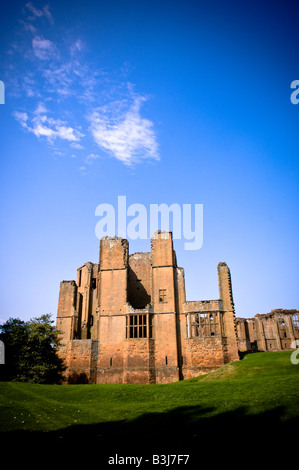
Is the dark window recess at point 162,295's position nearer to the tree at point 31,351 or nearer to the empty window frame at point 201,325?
the empty window frame at point 201,325

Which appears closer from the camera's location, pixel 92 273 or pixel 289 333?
pixel 92 273

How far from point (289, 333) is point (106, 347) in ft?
151

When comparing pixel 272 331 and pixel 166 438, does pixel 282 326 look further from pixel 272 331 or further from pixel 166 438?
pixel 166 438

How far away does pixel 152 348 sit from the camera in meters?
32.8

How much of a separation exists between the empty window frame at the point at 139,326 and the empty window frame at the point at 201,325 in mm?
4381

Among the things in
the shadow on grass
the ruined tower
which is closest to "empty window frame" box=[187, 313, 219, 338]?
the ruined tower

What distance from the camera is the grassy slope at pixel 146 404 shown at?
13.2 m

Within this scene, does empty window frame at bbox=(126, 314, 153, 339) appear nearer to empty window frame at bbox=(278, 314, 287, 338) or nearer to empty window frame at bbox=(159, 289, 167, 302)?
empty window frame at bbox=(159, 289, 167, 302)

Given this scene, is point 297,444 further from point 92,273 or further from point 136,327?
point 92,273

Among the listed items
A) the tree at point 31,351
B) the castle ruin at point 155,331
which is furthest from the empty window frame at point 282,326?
the tree at point 31,351

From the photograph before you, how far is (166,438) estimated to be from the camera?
10.7 m

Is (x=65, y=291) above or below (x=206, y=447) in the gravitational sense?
above
